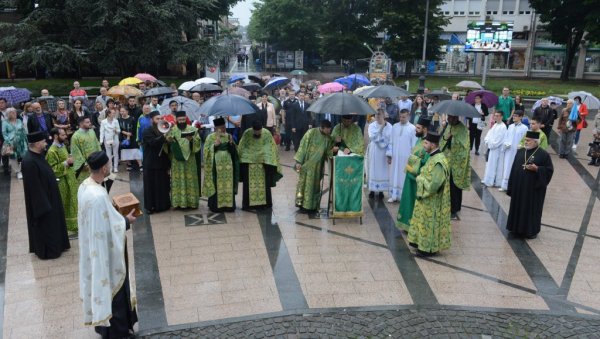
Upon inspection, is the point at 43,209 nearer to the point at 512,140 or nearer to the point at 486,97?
the point at 512,140

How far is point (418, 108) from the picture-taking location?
1500 cm

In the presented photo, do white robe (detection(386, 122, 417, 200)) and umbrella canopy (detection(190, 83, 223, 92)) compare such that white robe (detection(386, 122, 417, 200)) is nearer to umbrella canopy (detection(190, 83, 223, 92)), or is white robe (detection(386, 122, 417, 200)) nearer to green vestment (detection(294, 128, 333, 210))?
green vestment (detection(294, 128, 333, 210))

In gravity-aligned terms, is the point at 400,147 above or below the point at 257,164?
above

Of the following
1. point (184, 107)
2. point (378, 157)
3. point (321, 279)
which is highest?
point (184, 107)

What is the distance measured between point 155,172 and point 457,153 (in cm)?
568

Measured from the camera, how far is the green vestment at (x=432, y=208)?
7.77m

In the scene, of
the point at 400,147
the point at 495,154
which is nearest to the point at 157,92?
the point at 400,147

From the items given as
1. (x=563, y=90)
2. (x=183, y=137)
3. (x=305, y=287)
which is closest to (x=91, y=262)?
(x=305, y=287)

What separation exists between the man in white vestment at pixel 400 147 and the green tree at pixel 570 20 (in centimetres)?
3086

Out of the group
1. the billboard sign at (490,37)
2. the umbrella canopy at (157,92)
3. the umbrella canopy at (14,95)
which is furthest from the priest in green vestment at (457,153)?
the billboard sign at (490,37)

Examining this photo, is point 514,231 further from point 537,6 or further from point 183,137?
point 537,6

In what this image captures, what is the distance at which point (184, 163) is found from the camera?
10.0 metres

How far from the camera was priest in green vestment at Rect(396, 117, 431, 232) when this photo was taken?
8461mm

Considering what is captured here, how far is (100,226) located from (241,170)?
515cm
